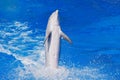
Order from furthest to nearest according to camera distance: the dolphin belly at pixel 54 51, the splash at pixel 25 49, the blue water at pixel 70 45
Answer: the blue water at pixel 70 45 < the splash at pixel 25 49 < the dolphin belly at pixel 54 51

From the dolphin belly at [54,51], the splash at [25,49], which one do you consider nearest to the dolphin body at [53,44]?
the dolphin belly at [54,51]

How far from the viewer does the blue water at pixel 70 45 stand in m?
18.2

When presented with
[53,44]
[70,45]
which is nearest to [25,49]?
[70,45]

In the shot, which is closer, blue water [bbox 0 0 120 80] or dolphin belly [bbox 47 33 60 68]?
dolphin belly [bbox 47 33 60 68]

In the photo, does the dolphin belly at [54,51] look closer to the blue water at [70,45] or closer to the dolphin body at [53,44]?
the dolphin body at [53,44]

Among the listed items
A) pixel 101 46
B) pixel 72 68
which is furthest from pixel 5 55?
pixel 101 46

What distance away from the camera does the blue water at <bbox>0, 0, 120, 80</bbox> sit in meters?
18.2

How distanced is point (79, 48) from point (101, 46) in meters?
0.95

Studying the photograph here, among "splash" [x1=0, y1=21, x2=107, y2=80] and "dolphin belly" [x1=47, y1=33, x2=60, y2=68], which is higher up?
"splash" [x1=0, y1=21, x2=107, y2=80]

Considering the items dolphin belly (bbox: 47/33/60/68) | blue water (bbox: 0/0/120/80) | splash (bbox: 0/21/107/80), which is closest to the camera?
A: dolphin belly (bbox: 47/33/60/68)

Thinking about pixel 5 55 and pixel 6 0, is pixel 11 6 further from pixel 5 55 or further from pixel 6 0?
pixel 5 55

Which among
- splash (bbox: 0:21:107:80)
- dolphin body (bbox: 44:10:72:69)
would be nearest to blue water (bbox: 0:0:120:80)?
splash (bbox: 0:21:107:80)

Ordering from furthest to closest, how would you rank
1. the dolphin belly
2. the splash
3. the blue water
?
1. the blue water
2. the splash
3. the dolphin belly

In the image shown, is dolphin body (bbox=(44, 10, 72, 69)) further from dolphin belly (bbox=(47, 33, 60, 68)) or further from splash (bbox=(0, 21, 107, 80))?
splash (bbox=(0, 21, 107, 80))
